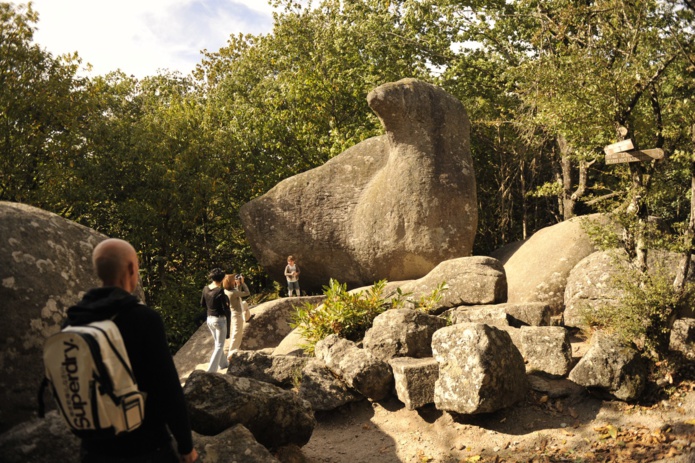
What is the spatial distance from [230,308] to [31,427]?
6.34m

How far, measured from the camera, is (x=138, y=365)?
3184 millimetres

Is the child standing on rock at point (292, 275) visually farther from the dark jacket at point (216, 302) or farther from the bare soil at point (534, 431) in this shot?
the bare soil at point (534, 431)

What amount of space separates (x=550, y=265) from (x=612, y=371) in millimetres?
4174

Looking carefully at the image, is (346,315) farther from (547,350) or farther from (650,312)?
(650,312)

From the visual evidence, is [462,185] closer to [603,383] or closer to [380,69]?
[603,383]

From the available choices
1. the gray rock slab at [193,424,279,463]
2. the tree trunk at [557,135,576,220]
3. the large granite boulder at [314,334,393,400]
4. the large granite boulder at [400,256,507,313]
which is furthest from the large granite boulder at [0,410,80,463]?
the tree trunk at [557,135,576,220]

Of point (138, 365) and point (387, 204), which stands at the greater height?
point (387, 204)

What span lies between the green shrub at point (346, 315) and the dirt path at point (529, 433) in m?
1.82

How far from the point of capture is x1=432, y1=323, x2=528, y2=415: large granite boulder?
721 centimetres

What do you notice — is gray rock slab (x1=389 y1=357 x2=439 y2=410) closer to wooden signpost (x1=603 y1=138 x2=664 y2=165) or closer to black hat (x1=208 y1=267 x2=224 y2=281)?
black hat (x1=208 y1=267 x2=224 y2=281)

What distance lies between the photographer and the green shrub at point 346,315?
9.77 m

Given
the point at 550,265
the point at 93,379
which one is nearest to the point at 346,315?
the point at 550,265

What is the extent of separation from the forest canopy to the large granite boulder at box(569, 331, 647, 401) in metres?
2.15

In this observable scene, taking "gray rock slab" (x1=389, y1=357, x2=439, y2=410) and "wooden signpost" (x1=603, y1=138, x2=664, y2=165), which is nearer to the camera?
"gray rock slab" (x1=389, y1=357, x2=439, y2=410)
